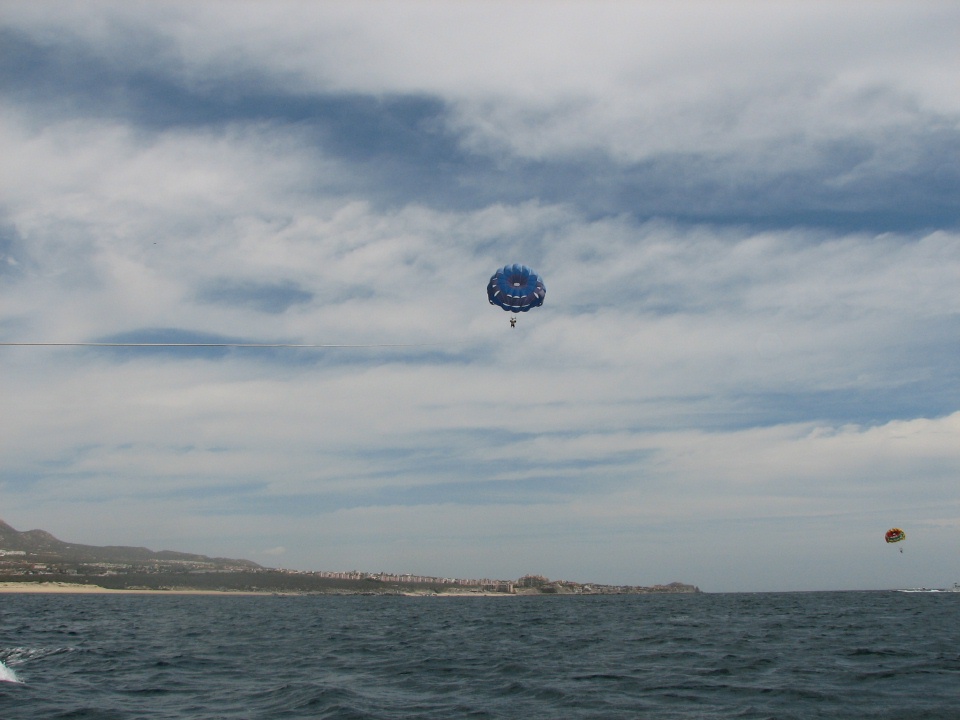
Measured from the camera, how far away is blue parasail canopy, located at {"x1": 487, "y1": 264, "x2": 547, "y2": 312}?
1430 inches

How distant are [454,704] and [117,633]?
44893mm

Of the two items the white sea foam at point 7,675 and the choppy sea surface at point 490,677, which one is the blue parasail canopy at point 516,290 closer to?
the choppy sea surface at point 490,677

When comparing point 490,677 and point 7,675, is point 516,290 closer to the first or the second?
point 490,677

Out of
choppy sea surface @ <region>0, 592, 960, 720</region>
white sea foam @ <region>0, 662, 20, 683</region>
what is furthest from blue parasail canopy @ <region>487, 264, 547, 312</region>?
white sea foam @ <region>0, 662, 20, 683</region>

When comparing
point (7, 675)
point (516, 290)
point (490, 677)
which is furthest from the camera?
point (516, 290)

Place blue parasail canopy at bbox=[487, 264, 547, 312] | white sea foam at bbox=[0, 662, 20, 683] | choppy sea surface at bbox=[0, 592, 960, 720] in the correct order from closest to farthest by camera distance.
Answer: choppy sea surface at bbox=[0, 592, 960, 720]
white sea foam at bbox=[0, 662, 20, 683]
blue parasail canopy at bbox=[487, 264, 547, 312]

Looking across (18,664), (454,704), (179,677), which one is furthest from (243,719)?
(18,664)

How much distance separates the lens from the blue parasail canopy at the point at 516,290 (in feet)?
119

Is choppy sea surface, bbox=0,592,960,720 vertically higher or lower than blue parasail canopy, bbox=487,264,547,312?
lower

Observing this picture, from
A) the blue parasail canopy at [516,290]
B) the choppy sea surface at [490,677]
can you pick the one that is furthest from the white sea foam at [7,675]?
the blue parasail canopy at [516,290]

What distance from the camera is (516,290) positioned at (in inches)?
1436

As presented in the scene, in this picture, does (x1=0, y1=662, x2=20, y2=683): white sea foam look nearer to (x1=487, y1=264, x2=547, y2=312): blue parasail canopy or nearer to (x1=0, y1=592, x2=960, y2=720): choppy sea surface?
(x1=0, y1=592, x2=960, y2=720): choppy sea surface

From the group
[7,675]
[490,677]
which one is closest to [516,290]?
[490,677]

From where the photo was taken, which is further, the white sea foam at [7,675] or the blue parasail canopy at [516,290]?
the blue parasail canopy at [516,290]
